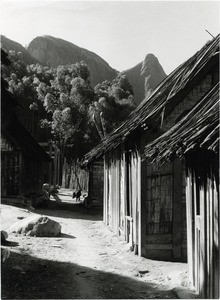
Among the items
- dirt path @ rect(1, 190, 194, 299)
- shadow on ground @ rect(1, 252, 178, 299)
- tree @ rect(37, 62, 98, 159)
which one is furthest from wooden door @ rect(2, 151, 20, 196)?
tree @ rect(37, 62, 98, 159)

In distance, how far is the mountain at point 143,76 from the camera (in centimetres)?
6869

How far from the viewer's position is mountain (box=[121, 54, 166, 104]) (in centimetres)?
6869

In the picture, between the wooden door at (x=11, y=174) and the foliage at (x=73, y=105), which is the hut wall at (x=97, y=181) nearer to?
the wooden door at (x=11, y=174)

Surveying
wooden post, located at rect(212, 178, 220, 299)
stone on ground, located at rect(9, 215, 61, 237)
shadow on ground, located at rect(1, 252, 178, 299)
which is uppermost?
wooden post, located at rect(212, 178, 220, 299)

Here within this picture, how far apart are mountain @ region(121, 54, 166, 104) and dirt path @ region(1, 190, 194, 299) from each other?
57.0m

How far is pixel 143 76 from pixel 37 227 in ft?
196

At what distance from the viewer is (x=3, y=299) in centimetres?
623

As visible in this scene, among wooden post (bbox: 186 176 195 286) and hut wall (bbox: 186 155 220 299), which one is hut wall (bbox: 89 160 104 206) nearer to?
wooden post (bbox: 186 176 195 286)

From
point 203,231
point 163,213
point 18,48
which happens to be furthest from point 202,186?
point 18,48

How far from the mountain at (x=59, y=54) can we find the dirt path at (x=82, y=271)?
177 feet

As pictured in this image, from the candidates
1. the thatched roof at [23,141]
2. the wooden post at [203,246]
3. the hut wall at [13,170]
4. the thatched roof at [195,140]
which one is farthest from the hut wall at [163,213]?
the hut wall at [13,170]

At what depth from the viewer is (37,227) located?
12508 millimetres

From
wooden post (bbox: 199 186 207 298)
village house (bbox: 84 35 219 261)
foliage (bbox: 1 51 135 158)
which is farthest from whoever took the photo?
foliage (bbox: 1 51 135 158)

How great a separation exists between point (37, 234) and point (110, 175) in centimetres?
450
